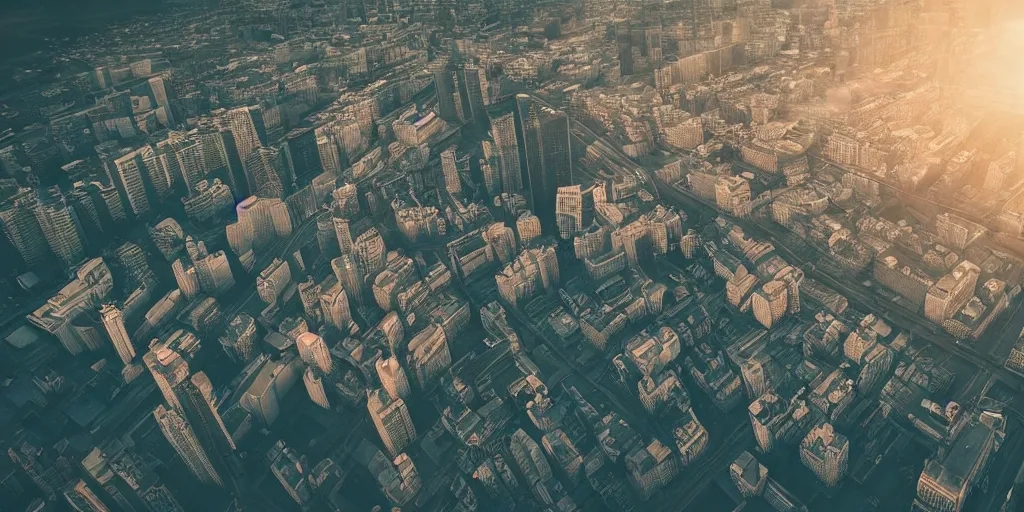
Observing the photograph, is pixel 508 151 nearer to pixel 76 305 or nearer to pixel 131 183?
A: pixel 131 183

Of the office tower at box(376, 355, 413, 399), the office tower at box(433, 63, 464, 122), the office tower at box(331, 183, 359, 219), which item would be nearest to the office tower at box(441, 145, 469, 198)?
the office tower at box(331, 183, 359, 219)

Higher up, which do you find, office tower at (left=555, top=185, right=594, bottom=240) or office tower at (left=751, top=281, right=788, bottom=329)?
Answer: office tower at (left=555, top=185, right=594, bottom=240)

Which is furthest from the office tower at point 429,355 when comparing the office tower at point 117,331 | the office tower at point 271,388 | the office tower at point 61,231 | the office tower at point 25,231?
the office tower at point 25,231

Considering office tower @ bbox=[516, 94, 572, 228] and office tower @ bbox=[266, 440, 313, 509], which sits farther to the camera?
office tower @ bbox=[516, 94, 572, 228]

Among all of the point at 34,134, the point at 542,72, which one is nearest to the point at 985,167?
the point at 542,72

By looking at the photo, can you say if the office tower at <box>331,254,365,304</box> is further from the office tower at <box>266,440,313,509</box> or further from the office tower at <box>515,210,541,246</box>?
the office tower at <box>266,440,313,509</box>

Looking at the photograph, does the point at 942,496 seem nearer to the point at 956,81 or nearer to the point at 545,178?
the point at 545,178

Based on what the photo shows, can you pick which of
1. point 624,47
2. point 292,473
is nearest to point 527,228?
point 292,473

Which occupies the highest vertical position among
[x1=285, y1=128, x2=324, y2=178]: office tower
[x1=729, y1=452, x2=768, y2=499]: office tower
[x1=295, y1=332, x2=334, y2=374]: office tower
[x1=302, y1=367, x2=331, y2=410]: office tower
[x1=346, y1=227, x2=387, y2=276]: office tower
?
[x1=285, y1=128, x2=324, y2=178]: office tower
